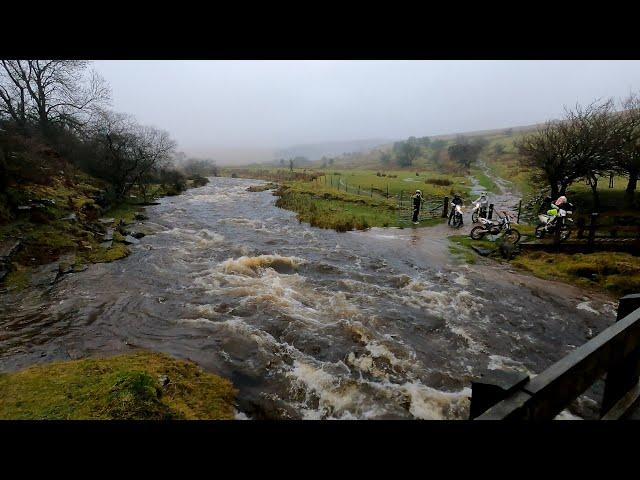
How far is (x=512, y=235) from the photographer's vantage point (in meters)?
16.3

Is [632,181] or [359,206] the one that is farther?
[359,206]

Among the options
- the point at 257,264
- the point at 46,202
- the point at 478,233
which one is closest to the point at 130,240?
the point at 46,202

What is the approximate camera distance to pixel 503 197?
114 feet

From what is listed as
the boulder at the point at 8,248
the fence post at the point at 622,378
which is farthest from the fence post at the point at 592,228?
the boulder at the point at 8,248

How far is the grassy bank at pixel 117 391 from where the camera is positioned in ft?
16.3

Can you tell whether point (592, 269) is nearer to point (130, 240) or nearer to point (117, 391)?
point (117, 391)

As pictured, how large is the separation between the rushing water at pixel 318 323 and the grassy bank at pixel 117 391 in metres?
0.51

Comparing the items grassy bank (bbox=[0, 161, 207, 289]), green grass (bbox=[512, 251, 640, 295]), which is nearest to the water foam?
grassy bank (bbox=[0, 161, 207, 289])

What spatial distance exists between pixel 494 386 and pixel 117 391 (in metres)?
5.59

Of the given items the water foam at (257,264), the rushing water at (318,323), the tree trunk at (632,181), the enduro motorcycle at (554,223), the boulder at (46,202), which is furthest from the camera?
the tree trunk at (632,181)

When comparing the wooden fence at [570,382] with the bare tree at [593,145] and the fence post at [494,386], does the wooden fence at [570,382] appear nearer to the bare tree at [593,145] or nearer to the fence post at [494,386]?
the fence post at [494,386]
